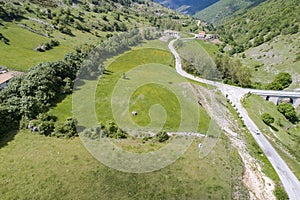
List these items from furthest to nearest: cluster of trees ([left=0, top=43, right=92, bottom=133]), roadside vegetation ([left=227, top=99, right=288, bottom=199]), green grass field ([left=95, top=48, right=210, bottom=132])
→ green grass field ([left=95, top=48, right=210, bottom=132]), cluster of trees ([left=0, top=43, right=92, bottom=133]), roadside vegetation ([left=227, top=99, right=288, bottom=199])

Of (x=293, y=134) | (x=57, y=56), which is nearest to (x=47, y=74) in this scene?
(x=57, y=56)

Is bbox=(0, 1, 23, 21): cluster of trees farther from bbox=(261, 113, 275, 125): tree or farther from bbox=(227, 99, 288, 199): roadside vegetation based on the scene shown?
bbox=(261, 113, 275, 125): tree

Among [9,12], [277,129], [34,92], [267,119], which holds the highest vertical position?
[9,12]

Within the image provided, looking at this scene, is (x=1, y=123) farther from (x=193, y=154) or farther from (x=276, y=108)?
(x=276, y=108)

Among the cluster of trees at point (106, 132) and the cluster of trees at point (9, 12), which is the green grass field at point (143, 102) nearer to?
the cluster of trees at point (106, 132)

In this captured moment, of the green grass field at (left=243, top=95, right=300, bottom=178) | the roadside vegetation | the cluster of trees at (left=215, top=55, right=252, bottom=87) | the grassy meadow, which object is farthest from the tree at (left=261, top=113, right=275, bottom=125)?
the grassy meadow

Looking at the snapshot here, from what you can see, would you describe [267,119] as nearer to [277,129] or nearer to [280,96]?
[277,129]

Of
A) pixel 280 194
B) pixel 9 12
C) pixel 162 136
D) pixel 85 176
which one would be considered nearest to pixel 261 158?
pixel 280 194

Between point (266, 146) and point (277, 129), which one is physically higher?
point (277, 129)
